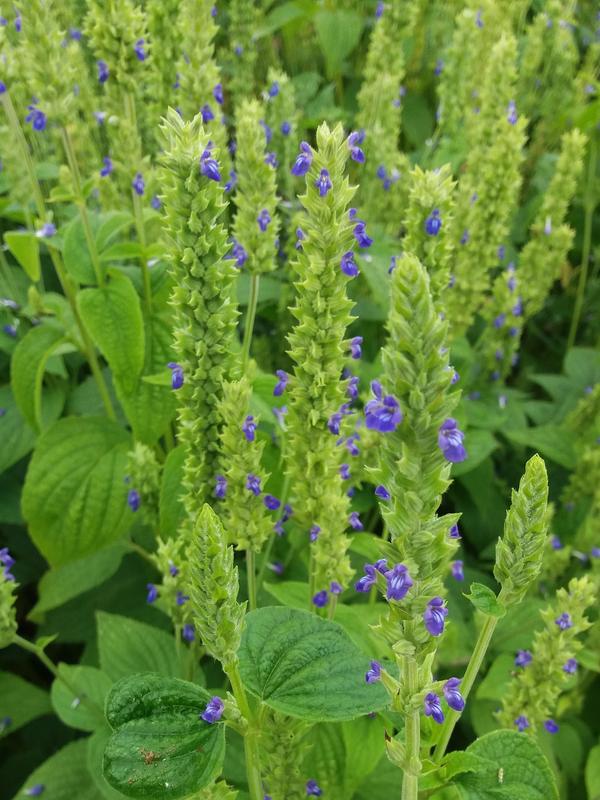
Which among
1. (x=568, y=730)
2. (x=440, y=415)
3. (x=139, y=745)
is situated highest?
(x=440, y=415)

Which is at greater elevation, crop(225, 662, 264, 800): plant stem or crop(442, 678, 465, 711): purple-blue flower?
crop(442, 678, 465, 711): purple-blue flower

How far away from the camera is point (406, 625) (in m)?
0.97

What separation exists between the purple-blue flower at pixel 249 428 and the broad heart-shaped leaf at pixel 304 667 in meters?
0.35

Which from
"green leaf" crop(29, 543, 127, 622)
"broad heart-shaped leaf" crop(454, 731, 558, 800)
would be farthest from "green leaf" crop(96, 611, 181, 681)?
"broad heart-shaped leaf" crop(454, 731, 558, 800)

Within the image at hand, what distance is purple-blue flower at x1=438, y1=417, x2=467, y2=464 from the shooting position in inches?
31.2

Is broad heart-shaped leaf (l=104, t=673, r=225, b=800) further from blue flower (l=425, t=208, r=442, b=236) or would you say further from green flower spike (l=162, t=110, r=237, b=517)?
blue flower (l=425, t=208, r=442, b=236)

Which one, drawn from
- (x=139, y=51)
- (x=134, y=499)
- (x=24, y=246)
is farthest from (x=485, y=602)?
(x=24, y=246)

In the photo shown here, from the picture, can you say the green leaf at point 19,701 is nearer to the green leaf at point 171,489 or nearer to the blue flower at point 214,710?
the green leaf at point 171,489

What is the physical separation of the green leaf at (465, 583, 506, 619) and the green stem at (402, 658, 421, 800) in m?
0.13

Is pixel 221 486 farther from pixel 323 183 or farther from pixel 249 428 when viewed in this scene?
pixel 323 183

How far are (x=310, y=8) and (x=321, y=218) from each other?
3.92 metres

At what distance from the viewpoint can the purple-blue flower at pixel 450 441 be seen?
0.79m

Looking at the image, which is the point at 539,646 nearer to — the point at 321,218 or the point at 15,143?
the point at 321,218

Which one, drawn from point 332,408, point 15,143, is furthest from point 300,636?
point 15,143
